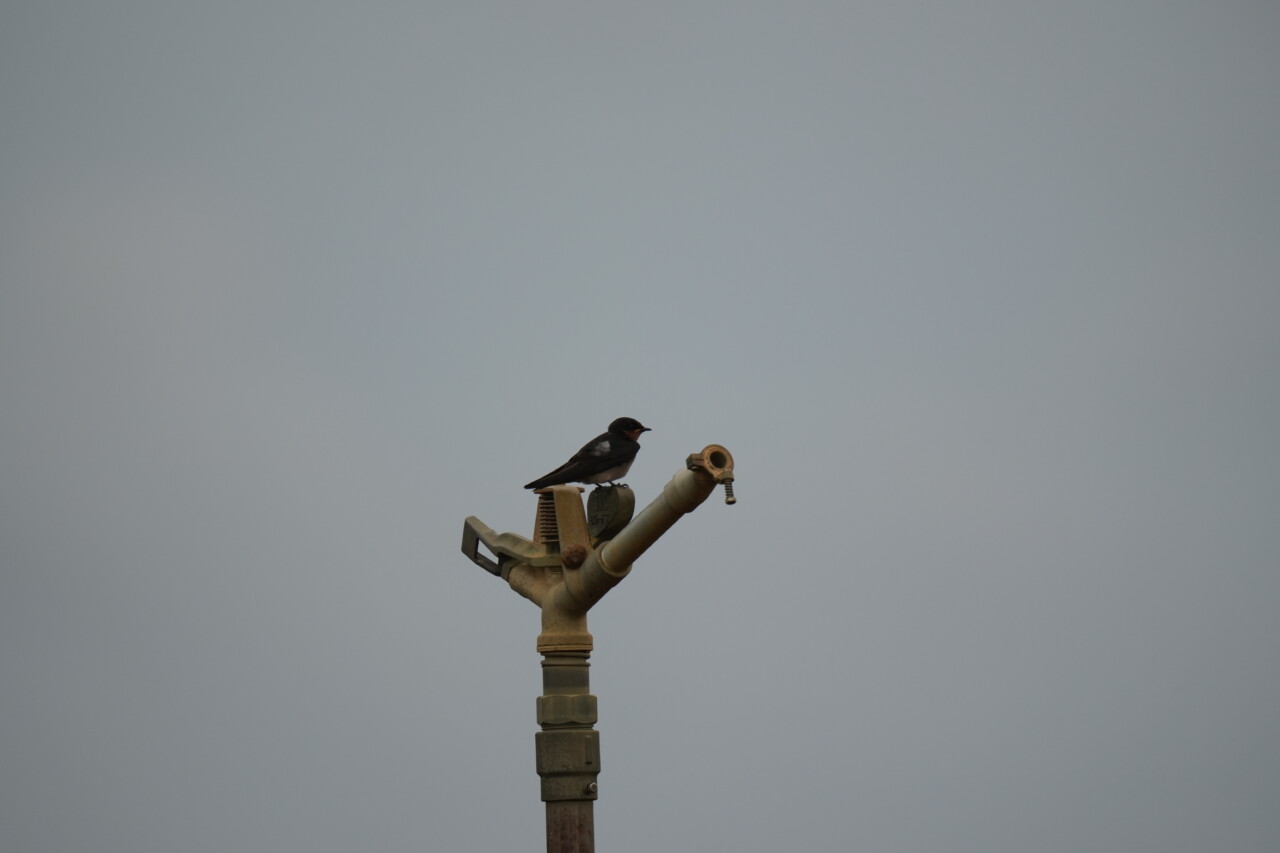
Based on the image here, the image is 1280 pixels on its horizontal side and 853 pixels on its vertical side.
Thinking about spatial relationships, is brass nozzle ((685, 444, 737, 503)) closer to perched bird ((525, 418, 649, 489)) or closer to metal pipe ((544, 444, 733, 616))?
metal pipe ((544, 444, 733, 616))

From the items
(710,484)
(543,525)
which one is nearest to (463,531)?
(543,525)

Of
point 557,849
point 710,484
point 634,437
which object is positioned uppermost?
point 634,437

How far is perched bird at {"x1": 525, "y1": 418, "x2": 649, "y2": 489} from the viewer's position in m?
13.7

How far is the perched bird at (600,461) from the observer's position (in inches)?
538

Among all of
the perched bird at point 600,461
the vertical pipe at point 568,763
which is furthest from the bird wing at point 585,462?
the vertical pipe at point 568,763

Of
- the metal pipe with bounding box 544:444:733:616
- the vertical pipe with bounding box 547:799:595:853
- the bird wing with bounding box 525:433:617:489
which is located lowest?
the vertical pipe with bounding box 547:799:595:853

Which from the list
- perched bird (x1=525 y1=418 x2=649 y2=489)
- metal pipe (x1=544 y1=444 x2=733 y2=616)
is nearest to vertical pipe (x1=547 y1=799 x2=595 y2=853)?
metal pipe (x1=544 y1=444 x2=733 y2=616)

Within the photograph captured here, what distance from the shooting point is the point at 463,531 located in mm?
14453

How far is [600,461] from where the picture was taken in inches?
540

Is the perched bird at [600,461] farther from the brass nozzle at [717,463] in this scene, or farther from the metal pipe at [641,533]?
the brass nozzle at [717,463]

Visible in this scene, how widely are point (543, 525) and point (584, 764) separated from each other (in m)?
1.97

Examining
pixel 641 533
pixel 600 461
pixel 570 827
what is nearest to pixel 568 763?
pixel 570 827

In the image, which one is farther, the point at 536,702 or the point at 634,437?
the point at 634,437

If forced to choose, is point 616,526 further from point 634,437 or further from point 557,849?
point 557,849
